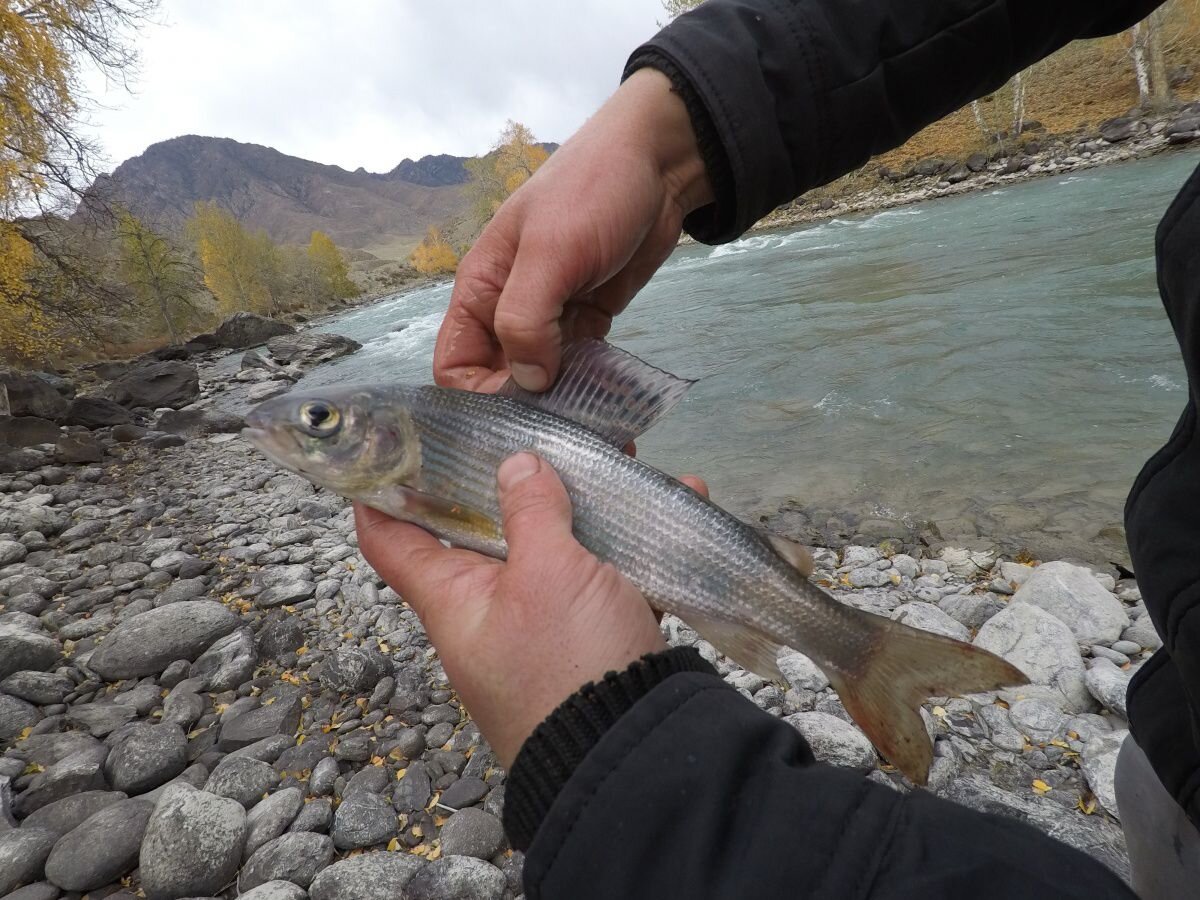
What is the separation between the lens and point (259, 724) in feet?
12.5

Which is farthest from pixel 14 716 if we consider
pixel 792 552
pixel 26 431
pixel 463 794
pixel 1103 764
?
pixel 26 431

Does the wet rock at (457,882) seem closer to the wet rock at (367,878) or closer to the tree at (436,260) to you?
the wet rock at (367,878)

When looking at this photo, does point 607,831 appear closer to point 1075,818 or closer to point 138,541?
point 1075,818

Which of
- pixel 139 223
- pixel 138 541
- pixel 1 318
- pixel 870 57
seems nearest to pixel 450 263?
pixel 139 223

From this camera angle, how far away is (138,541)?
731 centimetres

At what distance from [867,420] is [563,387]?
6.12 metres

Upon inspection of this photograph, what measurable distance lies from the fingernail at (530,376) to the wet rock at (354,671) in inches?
102

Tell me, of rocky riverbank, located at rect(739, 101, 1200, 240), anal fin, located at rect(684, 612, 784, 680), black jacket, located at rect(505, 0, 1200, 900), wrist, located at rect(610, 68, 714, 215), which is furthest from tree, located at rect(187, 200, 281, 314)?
black jacket, located at rect(505, 0, 1200, 900)

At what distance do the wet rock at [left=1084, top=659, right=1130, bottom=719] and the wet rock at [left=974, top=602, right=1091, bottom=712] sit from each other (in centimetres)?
8

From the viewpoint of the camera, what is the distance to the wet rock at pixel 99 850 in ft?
8.98

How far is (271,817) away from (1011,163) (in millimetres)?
35582

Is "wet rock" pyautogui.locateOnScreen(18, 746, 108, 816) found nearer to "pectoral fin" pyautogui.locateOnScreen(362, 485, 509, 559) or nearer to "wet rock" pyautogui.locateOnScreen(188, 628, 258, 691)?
"wet rock" pyautogui.locateOnScreen(188, 628, 258, 691)

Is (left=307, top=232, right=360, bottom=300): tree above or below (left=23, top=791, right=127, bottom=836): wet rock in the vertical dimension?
above

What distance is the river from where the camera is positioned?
19.2 ft
